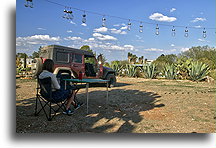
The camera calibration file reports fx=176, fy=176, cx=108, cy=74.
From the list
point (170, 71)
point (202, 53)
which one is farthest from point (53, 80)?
point (202, 53)

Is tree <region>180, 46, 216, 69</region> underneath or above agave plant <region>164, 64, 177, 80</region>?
above

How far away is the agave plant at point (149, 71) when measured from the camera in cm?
1359

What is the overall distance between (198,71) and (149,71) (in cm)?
354

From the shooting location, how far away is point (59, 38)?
407cm

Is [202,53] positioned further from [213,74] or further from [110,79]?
[110,79]

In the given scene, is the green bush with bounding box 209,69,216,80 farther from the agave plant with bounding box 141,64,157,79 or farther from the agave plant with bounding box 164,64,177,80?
the agave plant with bounding box 141,64,157,79

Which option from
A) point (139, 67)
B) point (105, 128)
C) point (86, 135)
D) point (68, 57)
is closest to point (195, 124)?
point (105, 128)

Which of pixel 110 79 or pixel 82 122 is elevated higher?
pixel 110 79

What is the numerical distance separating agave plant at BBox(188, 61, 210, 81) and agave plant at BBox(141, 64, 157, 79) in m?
2.79

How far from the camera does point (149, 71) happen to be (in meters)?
13.7

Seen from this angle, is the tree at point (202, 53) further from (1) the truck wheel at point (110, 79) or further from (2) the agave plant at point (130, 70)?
(1) the truck wheel at point (110, 79)

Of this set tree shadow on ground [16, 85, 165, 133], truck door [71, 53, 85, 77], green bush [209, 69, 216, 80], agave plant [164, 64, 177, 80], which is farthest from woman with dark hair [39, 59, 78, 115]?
green bush [209, 69, 216, 80]

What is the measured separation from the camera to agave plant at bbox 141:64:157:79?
1359cm
